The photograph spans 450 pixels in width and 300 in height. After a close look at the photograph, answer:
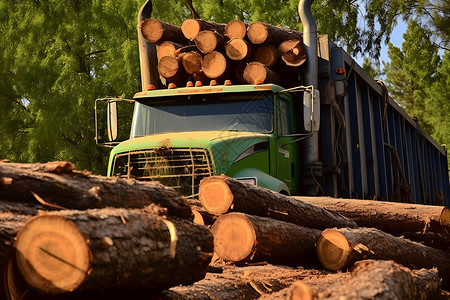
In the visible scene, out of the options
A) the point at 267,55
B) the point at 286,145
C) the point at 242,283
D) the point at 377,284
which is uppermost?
the point at 267,55

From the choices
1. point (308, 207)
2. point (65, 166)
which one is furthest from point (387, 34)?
point (65, 166)

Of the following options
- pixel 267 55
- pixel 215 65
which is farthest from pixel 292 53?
pixel 215 65

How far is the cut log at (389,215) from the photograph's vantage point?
793 cm

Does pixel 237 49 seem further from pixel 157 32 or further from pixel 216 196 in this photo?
pixel 216 196

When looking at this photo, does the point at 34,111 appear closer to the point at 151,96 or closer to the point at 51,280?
the point at 151,96

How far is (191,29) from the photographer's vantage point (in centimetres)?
1044

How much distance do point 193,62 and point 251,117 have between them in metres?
1.51

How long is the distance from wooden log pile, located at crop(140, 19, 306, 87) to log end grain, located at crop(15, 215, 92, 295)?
255 inches

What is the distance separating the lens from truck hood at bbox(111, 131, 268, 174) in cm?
832

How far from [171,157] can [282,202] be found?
7.46ft

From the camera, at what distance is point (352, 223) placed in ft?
24.7

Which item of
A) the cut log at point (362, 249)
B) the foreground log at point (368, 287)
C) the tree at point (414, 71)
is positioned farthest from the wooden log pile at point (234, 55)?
the tree at point (414, 71)

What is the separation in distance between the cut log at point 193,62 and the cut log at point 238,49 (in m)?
0.43

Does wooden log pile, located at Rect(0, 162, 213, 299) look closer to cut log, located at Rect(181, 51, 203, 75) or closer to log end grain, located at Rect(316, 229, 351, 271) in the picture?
log end grain, located at Rect(316, 229, 351, 271)
